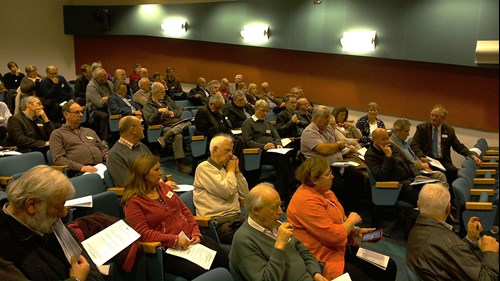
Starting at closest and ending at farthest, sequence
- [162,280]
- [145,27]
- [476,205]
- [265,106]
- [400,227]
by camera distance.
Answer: [162,280] → [476,205] → [400,227] → [265,106] → [145,27]

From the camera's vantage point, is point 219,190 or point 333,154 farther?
point 333,154

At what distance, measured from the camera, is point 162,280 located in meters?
2.73

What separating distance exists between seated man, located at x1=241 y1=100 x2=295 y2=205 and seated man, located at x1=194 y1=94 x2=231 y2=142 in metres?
0.59

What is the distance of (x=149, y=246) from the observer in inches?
107

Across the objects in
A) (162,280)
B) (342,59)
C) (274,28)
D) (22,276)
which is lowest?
(162,280)

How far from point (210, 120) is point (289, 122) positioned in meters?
1.14

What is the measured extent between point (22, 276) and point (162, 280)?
947 millimetres

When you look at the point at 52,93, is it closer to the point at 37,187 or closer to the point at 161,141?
the point at 161,141

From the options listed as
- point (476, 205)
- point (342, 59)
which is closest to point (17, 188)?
point (476, 205)

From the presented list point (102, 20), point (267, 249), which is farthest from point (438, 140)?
point (102, 20)

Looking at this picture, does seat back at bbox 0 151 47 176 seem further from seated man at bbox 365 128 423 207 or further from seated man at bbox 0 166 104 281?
seated man at bbox 365 128 423 207

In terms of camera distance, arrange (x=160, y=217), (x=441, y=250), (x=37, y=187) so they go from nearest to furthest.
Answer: (x=37, y=187) < (x=441, y=250) < (x=160, y=217)

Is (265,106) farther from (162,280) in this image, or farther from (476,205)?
(162,280)

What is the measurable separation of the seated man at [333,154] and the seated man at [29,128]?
10.0ft
